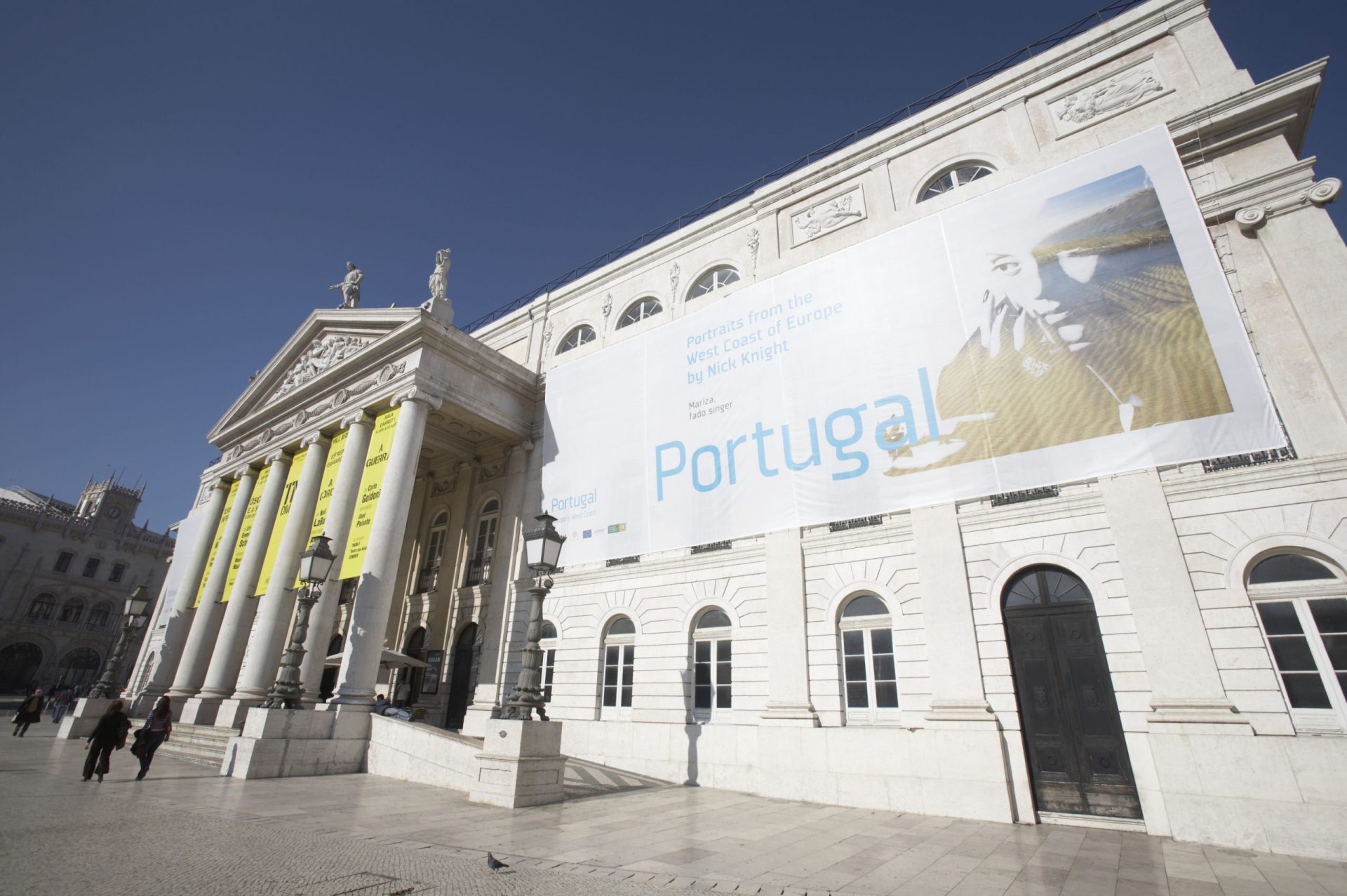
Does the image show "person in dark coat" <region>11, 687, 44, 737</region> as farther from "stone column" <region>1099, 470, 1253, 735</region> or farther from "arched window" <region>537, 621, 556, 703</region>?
"stone column" <region>1099, 470, 1253, 735</region>

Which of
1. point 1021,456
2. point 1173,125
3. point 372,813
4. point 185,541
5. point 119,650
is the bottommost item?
point 372,813

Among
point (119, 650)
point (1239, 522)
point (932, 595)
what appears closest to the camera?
point (1239, 522)

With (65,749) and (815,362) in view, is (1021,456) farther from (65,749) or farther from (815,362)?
(65,749)

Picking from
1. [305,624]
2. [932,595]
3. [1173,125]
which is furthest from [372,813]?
[1173,125]

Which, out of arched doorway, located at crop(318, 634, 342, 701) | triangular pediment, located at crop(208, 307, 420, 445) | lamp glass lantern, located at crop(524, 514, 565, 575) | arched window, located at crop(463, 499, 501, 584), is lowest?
arched doorway, located at crop(318, 634, 342, 701)

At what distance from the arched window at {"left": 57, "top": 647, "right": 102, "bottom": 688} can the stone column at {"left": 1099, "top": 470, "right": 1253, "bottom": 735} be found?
6413cm

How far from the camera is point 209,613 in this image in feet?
66.0

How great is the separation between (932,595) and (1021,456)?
2.92 m

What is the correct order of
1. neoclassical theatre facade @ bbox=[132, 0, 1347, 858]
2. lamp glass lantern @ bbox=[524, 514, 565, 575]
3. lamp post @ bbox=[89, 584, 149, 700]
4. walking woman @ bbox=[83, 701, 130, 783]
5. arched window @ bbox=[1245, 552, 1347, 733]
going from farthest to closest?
lamp post @ bbox=[89, 584, 149, 700] < lamp glass lantern @ bbox=[524, 514, 565, 575] < walking woman @ bbox=[83, 701, 130, 783] < neoclassical theatre facade @ bbox=[132, 0, 1347, 858] < arched window @ bbox=[1245, 552, 1347, 733]

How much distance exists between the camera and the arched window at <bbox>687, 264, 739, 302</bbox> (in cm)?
1739

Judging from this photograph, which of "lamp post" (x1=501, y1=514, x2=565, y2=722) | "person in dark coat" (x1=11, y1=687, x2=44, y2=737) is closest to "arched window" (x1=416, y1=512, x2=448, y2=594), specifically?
"person in dark coat" (x1=11, y1=687, x2=44, y2=737)

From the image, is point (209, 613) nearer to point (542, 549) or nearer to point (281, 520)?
point (281, 520)

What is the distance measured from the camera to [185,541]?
25578 mm

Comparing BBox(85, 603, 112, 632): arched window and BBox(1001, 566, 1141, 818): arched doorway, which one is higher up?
BBox(85, 603, 112, 632): arched window
